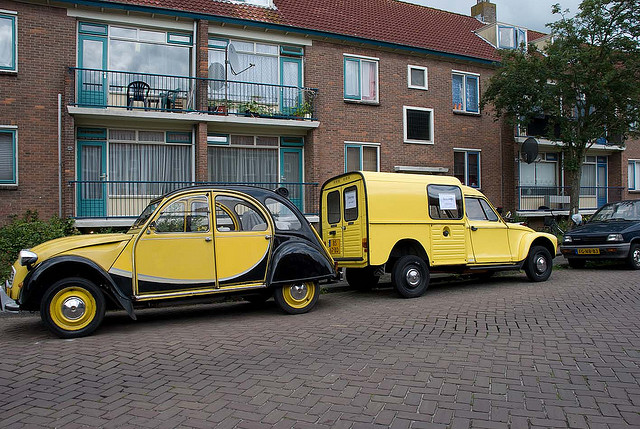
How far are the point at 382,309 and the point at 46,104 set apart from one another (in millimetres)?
11171

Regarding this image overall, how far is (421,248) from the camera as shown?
9.86m

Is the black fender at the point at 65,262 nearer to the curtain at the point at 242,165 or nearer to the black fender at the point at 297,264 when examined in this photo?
the black fender at the point at 297,264

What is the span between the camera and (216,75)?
16156mm

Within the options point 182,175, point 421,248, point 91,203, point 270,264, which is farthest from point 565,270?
point 91,203

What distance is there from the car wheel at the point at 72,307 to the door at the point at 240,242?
5.50ft

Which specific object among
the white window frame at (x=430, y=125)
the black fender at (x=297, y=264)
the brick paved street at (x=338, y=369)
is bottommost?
the brick paved street at (x=338, y=369)

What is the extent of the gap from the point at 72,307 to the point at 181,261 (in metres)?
1.49

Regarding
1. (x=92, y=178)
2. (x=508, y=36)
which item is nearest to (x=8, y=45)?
(x=92, y=178)

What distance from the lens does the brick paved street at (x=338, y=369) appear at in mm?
3936

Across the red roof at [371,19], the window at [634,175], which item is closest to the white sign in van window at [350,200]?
the red roof at [371,19]

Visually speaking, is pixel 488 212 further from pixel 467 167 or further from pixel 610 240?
pixel 467 167

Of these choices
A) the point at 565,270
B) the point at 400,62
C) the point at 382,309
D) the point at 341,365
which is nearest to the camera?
the point at 341,365

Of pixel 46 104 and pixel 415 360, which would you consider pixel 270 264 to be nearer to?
pixel 415 360

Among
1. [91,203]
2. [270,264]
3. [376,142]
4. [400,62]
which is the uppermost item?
[400,62]
